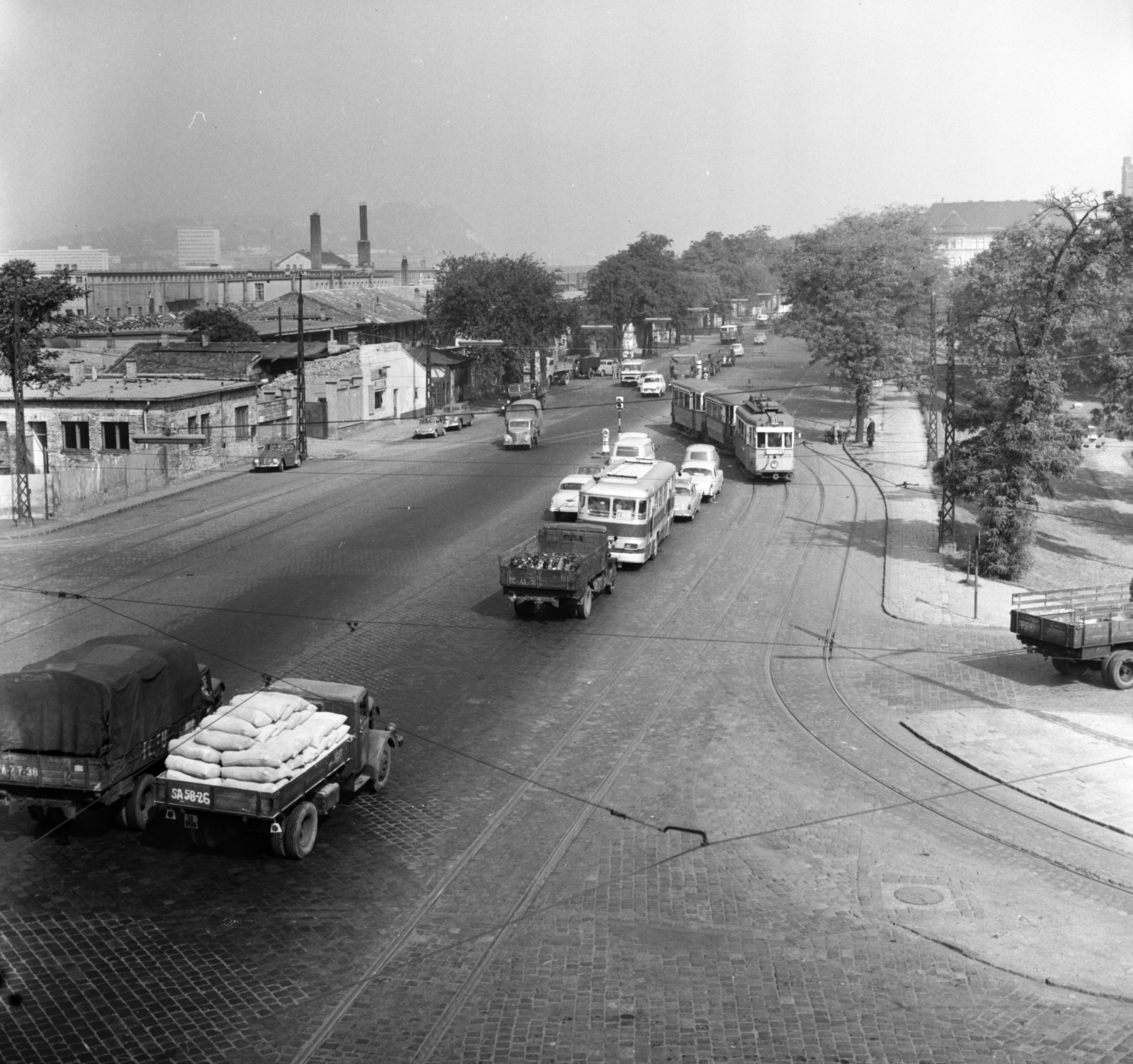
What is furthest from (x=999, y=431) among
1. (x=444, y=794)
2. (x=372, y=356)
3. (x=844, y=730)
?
(x=372, y=356)

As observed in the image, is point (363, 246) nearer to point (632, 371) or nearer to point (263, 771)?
point (632, 371)

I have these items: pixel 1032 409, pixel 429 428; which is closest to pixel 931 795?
pixel 1032 409

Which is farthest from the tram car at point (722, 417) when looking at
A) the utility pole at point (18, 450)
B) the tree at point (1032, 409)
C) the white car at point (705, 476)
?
the utility pole at point (18, 450)

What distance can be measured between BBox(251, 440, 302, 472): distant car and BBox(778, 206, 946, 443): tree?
26981 mm

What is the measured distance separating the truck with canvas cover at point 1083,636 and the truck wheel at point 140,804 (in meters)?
18.1

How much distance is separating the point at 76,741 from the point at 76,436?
4044cm

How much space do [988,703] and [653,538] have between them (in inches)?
570

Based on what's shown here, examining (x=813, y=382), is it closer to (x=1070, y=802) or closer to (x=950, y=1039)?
(x=1070, y=802)

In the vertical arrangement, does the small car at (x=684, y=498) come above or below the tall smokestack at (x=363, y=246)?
below

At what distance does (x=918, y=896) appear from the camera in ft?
54.9

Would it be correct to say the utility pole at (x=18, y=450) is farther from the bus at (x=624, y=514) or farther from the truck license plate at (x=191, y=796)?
the truck license plate at (x=191, y=796)

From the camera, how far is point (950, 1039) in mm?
13148

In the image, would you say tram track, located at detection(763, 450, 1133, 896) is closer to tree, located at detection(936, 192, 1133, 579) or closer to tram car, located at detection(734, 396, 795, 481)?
tree, located at detection(936, 192, 1133, 579)

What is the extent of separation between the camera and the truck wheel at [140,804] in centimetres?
1809
